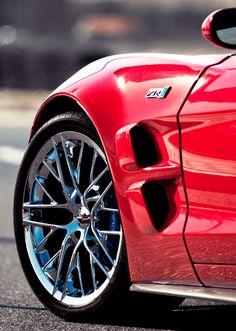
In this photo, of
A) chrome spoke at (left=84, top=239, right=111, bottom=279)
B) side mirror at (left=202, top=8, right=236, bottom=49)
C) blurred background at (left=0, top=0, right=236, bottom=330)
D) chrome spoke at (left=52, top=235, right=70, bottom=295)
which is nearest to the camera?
side mirror at (left=202, top=8, right=236, bottom=49)

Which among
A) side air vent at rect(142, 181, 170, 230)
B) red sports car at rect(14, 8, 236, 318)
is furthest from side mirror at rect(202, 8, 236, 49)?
side air vent at rect(142, 181, 170, 230)

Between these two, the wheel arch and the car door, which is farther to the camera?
the wheel arch

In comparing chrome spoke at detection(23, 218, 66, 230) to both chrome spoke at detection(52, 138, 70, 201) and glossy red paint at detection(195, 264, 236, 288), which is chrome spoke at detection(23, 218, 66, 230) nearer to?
chrome spoke at detection(52, 138, 70, 201)

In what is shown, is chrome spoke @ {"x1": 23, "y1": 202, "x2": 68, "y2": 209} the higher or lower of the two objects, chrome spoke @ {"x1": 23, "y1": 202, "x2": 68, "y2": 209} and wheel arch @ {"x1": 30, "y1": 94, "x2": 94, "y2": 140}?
the lower

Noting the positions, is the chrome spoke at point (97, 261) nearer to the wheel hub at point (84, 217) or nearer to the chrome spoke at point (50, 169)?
the wheel hub at point (84, 217)

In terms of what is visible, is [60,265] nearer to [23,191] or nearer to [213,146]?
[23,191]

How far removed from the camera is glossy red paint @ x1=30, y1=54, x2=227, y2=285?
5.05 meters

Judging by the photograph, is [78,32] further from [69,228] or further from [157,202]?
[157,202]

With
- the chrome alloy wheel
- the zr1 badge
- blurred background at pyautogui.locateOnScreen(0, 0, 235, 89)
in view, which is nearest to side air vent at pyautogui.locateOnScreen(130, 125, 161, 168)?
the zr1 badge

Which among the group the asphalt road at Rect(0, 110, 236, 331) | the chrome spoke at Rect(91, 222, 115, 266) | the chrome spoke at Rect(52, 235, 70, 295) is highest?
the chrome spoke at Rect(91, 222, 115, 266)

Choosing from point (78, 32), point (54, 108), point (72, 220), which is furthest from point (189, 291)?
point (78, 32)

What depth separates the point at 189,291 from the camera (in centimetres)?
502

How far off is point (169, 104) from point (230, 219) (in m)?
0.53

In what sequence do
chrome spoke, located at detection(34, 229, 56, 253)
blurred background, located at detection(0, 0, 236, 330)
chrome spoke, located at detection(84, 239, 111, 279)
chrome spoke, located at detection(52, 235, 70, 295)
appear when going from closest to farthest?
chrome spoke, located at detection(84, 239, 111, 279)
chrome spoke, located at detection(52, 235, 70, 295)
chrome spoke, located at detection(34, 229, 56, 253)
blurred background, located at detection(0, 0, 236, 330)
